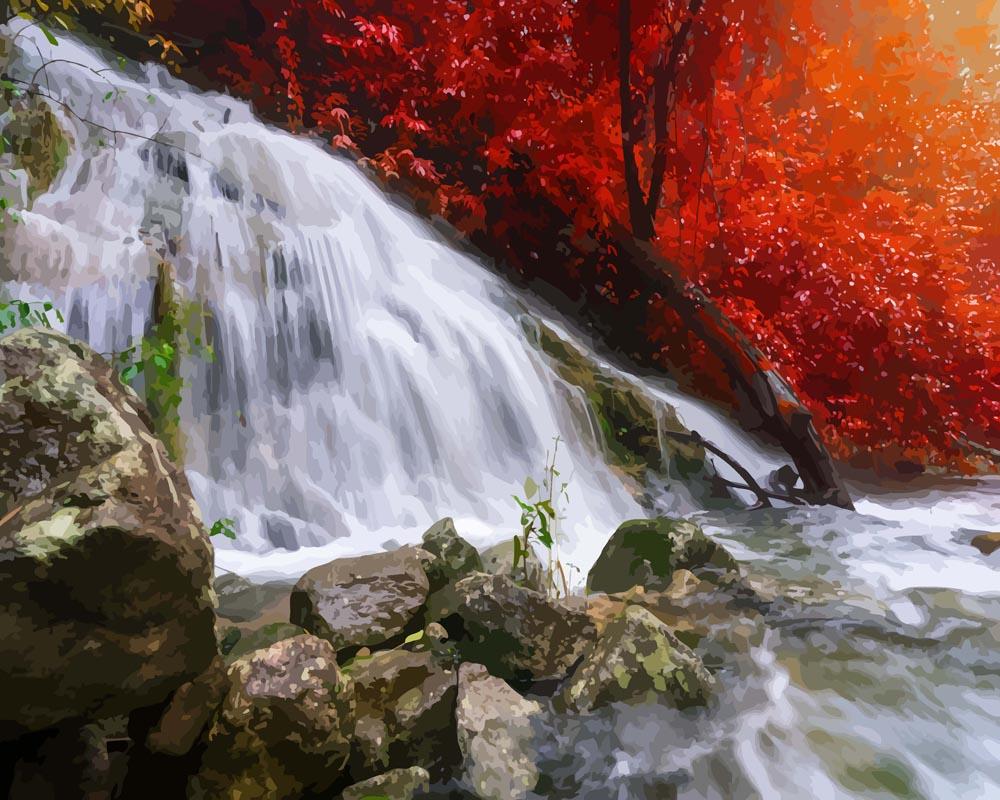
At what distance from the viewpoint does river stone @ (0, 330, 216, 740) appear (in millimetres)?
1345

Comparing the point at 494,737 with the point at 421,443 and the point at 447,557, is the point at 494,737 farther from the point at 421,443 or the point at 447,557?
the point at 421,443

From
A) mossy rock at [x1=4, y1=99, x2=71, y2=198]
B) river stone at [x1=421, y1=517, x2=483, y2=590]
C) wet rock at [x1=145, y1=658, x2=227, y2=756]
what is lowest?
river stone at [x1=421, y1=517, x2=483, y2=590]

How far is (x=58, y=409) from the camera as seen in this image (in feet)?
5.41

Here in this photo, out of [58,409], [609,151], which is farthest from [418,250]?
[58,409]

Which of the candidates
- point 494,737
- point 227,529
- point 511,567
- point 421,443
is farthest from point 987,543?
point 227,529

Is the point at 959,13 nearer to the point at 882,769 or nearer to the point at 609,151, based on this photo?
the point at 609,151

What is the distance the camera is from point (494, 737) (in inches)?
81.4

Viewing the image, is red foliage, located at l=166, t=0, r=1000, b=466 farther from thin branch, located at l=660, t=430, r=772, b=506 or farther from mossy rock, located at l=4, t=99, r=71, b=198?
mossy rock, located at l=4, t=99, r=71, b=198

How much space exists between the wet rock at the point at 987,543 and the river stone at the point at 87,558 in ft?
15.3

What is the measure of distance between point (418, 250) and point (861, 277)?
493 cm

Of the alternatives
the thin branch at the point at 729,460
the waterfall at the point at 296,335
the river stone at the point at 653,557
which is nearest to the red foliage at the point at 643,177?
the waterfall at the point at 296,335

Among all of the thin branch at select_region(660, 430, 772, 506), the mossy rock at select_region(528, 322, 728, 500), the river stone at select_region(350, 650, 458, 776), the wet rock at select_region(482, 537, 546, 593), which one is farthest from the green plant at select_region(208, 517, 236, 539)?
the thin branch at select_region(660, 430, 772, 506)

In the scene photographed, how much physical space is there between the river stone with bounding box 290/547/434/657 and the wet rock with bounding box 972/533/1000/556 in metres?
3.81

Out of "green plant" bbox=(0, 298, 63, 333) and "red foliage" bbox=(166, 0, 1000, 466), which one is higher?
"red foliage" bbox=(166, 0, 1000, 466)
